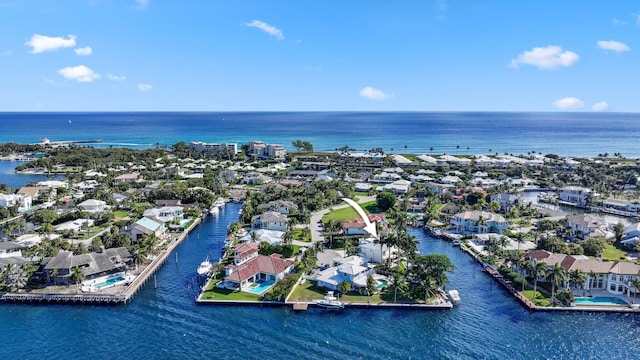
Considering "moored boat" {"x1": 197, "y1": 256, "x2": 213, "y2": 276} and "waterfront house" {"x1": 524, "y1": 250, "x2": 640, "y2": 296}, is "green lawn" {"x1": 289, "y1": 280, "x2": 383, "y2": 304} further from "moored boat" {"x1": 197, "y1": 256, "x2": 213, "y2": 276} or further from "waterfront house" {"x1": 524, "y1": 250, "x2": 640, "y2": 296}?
"waterfront house" {"x1": 524, "y1": 250, "x2": 640, "y2": 296}

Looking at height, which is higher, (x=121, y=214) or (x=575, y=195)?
(x=575, y=195)

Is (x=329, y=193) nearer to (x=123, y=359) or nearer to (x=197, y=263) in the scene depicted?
(x=197, y=263)

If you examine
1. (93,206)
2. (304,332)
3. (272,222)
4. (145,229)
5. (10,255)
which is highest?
(93,206)

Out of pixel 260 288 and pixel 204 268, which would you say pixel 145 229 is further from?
pixel 260 288

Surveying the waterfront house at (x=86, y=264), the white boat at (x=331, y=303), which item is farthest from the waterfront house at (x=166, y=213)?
the white boat at (x=331, y=303)

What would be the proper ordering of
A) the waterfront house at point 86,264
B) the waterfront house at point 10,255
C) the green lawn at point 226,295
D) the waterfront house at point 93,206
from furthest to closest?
the waterfront house at point 93,206, the waterfront house at point 10,255, the waterfront house at point 86,264, the green lawn at point 226,295

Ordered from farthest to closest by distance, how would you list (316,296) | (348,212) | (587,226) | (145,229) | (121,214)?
1. (348,212)
2. (121,214)
3. (587,226)
4. (145,229)
5. (316,296)

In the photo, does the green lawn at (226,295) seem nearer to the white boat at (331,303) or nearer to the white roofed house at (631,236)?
the white boat at (331,303)

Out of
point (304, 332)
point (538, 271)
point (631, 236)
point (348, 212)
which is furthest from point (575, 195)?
point (304, 332)
